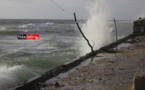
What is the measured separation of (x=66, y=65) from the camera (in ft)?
26.8

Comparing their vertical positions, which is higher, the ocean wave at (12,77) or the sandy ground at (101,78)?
the sandy ground at (101,78)

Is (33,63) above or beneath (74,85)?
beneath

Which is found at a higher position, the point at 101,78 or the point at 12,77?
the point at 101,78

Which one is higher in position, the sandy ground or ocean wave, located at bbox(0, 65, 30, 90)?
the sandy ground

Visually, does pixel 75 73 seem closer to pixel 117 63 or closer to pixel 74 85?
pixel 74 85

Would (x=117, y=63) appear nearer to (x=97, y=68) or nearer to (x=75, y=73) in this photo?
(x=97, y=68)

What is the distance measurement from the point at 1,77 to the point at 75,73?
9.51ft

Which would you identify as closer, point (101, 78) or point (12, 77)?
point (101, 78)

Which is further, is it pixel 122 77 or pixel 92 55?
pixel 92 55

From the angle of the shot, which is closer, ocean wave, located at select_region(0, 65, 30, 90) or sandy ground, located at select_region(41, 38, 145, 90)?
sandy ground, located at select_region(41, 38, 145, 90)

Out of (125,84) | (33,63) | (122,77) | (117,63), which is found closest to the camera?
(125,84)

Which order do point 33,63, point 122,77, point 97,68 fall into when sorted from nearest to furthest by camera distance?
point 122,77 < point 97,68 < point 33,63

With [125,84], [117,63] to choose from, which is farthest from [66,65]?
[125,84]

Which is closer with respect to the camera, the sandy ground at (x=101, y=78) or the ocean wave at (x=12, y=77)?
the sandy ground at (x=101, y=78)
